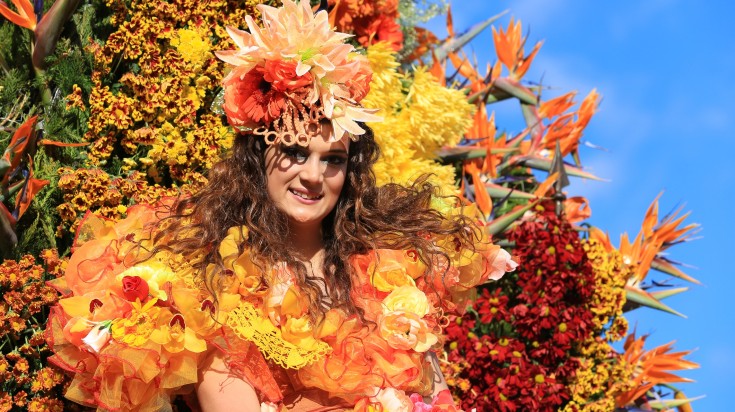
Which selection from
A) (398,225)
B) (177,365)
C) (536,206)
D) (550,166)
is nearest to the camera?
(177,365)

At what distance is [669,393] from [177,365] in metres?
3.38

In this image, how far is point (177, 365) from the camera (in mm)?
2658

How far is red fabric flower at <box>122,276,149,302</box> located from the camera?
2.67 metres

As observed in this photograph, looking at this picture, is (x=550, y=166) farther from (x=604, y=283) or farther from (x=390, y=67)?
(x=390, y=67)

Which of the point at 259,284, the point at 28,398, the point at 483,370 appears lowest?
the point at 28,398

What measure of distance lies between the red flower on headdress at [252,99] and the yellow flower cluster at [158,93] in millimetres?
632

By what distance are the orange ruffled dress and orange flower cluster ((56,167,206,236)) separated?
1.13 ft

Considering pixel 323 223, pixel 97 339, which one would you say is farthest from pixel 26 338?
pixel 323 223

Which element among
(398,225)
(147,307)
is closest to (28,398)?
(147,307)

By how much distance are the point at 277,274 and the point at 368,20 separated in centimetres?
191

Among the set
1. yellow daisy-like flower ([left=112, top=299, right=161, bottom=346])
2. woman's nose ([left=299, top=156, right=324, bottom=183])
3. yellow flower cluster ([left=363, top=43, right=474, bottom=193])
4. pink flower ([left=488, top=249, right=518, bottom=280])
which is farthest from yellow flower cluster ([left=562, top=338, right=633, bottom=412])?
yellow daisy-like flower ([left=112, top=299, right=161, bottom=346])

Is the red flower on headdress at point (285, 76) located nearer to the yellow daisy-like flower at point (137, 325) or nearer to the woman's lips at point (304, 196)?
the woman's lips at point (304, 196)

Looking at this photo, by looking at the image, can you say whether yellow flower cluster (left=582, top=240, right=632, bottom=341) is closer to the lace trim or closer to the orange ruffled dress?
the orange ruffled dress

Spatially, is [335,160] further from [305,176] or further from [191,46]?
[191,46]
